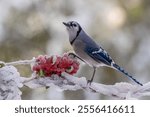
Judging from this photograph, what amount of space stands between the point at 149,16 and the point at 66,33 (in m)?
0.29

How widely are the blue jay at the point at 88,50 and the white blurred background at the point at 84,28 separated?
0.10 feet

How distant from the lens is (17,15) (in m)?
2.21

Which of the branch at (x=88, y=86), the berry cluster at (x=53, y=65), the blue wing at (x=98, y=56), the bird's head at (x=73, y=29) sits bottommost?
the branch at (x=88, y=86)

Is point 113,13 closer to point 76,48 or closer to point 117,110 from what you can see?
point 76,48

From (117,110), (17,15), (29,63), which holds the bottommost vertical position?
(117,110)

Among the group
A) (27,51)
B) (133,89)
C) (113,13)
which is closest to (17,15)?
(27,51)

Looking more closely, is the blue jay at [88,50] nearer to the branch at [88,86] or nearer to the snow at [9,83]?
the branch at [88,86]

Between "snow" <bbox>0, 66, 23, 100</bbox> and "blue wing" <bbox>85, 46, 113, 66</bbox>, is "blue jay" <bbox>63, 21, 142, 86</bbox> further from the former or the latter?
"snow" <bbox>0, 66, 23, 100</bbox>

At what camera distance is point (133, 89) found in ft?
7.00

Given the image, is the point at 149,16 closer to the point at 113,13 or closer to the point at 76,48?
the point at 113,13

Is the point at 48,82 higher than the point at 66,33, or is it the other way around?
the point at 66,33

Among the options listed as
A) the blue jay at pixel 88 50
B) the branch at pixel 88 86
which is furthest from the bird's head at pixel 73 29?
the branch at pixel 88 86

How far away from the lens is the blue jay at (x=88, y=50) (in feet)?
7.02

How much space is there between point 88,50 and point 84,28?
90mm
